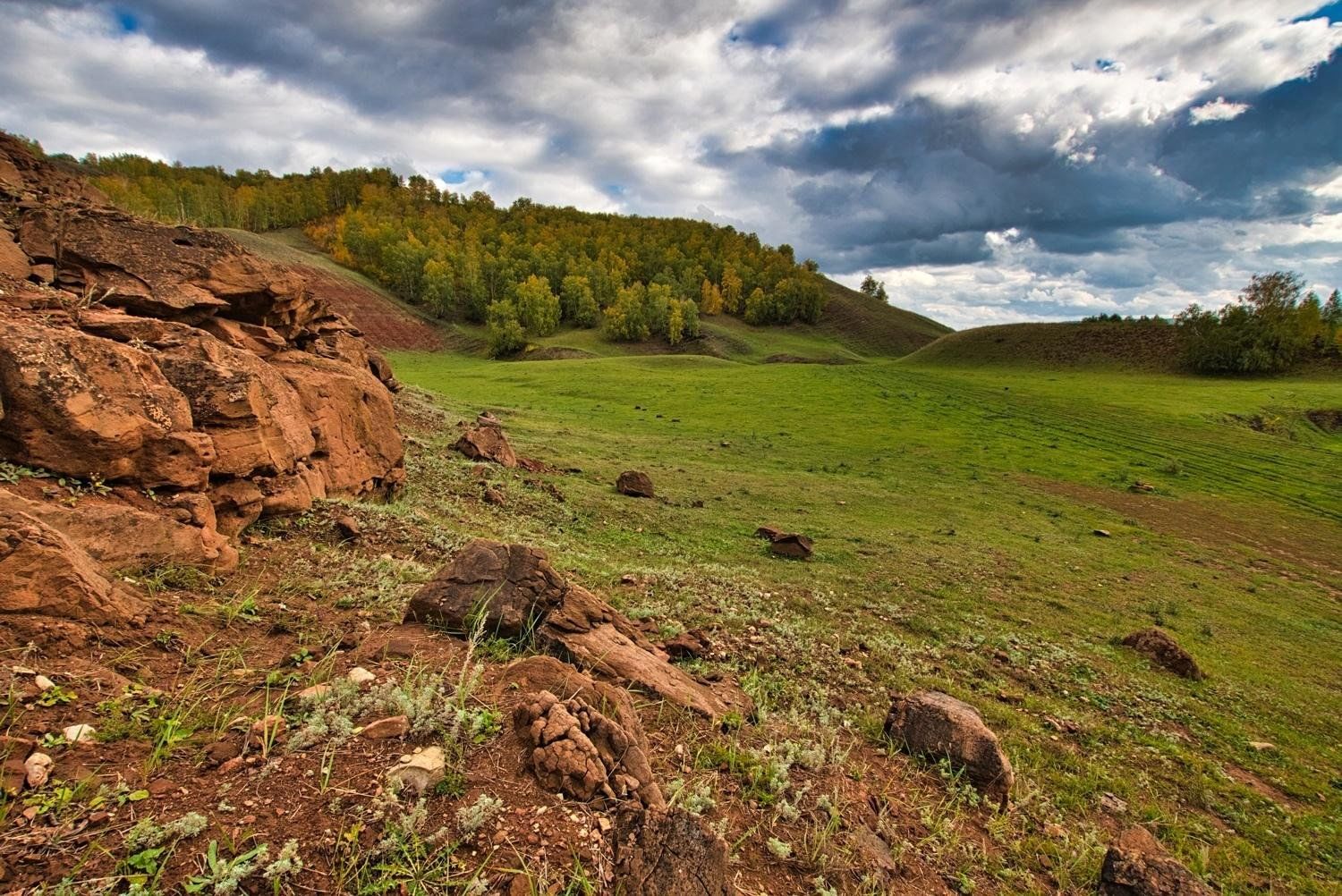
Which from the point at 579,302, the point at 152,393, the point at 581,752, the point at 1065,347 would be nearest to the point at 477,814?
the point at 581,752

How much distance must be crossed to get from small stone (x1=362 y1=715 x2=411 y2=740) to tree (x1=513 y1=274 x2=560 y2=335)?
113m

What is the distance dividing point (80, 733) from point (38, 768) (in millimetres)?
441

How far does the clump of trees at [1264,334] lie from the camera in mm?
70125

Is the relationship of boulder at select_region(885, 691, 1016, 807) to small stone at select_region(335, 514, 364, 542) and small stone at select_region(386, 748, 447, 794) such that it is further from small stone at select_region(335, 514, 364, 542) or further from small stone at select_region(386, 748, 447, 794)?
small stone at select_region(335, 514, 364, 542)

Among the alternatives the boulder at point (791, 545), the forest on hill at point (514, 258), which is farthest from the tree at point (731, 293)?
the boulder at point (791, 545)

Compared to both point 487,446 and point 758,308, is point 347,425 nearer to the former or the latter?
point 487,446

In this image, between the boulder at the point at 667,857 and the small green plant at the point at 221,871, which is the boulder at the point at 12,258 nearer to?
the small green plant at the point at 221,871

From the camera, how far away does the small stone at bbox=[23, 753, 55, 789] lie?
3.33 m

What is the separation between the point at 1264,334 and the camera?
7025cm

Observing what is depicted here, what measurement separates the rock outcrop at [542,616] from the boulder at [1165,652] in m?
11.4

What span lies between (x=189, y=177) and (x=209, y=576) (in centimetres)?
24028

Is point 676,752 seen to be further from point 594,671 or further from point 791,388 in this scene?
point 791,388

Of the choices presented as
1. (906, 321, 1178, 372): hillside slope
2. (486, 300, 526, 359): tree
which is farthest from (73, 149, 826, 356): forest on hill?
(906, 321, 1178, 372): hillside slope


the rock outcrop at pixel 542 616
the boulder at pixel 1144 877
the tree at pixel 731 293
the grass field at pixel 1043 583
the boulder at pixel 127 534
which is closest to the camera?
the boulder at pixel 1144 877
